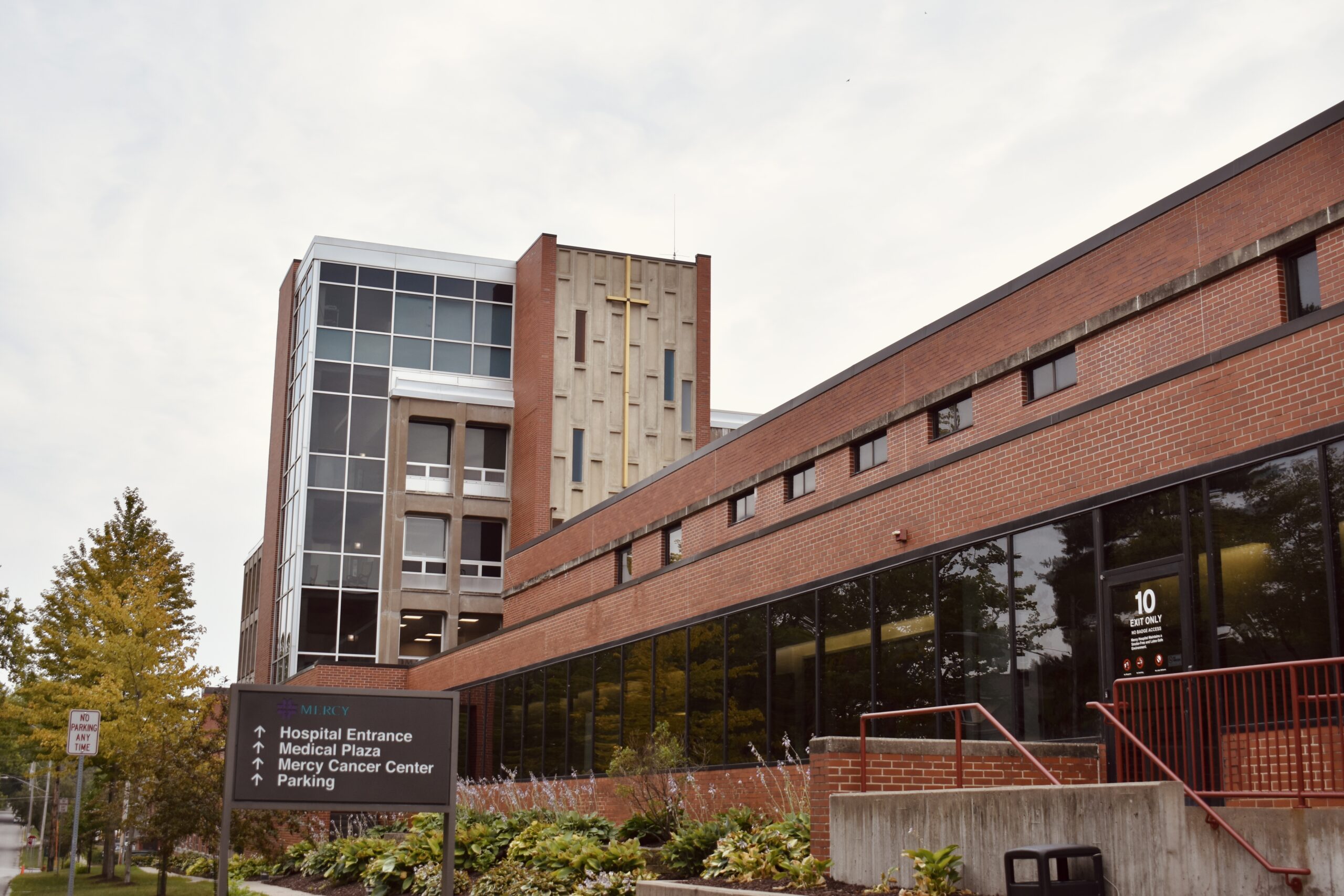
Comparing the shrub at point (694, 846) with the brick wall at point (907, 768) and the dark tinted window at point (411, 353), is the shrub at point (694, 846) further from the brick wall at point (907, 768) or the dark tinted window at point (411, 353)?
the dark tinted window at point (411, 353)

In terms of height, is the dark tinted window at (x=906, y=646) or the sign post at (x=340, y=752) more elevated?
the dark tinted window at (x=906, y=646)

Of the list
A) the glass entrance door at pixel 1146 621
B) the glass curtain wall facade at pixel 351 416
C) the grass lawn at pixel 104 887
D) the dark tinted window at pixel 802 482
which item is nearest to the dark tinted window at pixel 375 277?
the glass curtain wall facade at pixel 351 416

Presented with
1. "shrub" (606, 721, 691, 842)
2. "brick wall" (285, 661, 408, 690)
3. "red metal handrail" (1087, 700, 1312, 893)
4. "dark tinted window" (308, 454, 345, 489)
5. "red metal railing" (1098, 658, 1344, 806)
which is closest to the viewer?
"red metal handrail" (1087, 700, 1312, 893)

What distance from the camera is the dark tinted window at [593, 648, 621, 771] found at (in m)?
26.7

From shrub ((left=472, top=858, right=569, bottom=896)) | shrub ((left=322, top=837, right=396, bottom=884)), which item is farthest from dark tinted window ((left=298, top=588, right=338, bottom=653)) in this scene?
shrub ((left=472, top=858, right=569, bottom=896))

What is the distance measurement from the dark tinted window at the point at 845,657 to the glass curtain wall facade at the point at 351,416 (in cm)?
2564

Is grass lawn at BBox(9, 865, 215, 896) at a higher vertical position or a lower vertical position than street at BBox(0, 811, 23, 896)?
higher

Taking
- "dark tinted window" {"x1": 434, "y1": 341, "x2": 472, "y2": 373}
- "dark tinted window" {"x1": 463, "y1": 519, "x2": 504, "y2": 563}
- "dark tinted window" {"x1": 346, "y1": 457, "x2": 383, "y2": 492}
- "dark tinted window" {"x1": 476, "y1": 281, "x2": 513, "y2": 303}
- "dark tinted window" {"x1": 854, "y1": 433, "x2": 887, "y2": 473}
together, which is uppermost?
"dark tinted window" {"x1": 476, "y1": 281, "x2": 513, "y2": 303}

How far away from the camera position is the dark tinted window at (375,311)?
44844 millimetres

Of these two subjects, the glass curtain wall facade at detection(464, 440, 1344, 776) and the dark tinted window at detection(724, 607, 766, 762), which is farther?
the dark tinted window at detection(724, 607, 766, 762)

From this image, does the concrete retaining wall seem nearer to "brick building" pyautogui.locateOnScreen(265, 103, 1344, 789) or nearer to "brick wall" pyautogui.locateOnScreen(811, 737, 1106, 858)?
"brick wall" pyautogui.locateOnScreen(811, 737, 1106, 858)

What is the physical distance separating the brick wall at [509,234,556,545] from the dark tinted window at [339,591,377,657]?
16.5 feet

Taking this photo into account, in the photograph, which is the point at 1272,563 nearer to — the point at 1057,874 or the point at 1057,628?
the point at 1057,628

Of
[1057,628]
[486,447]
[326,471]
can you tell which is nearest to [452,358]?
[486,447]
